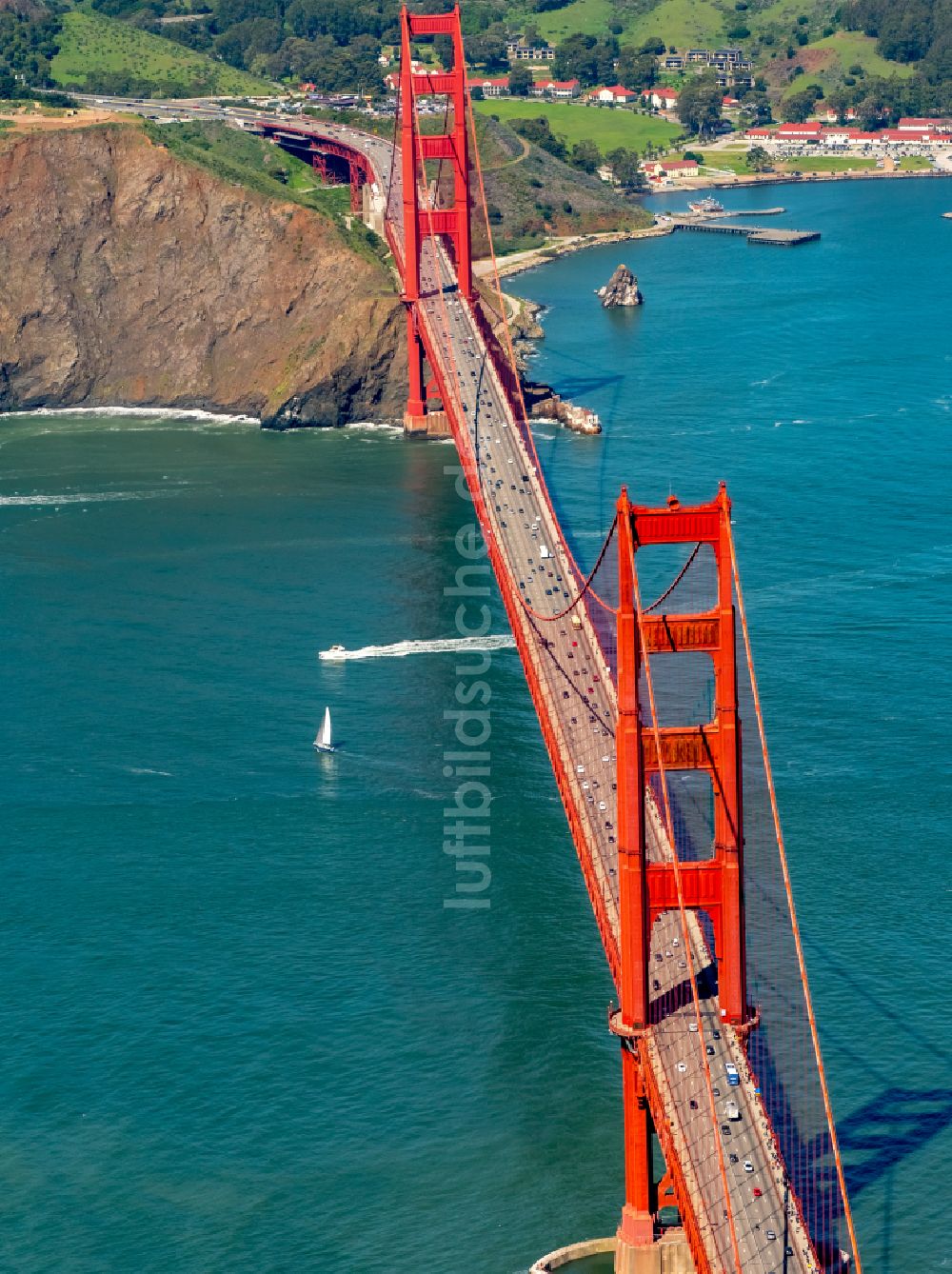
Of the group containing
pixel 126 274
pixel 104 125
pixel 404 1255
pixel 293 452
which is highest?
pixel 104 125

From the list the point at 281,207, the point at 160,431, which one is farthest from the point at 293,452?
the point at 281,207

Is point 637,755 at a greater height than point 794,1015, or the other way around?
point 637,755

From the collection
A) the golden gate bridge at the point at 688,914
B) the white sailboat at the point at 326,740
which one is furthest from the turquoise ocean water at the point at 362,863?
the golden gate bridge at the point at 688,914

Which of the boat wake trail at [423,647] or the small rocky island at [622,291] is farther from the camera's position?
the small rocky island at [622,291]

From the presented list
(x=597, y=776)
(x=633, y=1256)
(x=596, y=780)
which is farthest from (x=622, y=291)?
(x=633, y=1256)

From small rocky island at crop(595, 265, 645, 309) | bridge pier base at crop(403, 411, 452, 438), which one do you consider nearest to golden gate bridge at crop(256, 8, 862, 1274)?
bridge pier base at crop(403, 411, 452, 438)

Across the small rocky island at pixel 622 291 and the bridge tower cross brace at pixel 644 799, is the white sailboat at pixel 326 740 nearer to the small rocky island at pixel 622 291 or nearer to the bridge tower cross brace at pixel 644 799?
the bridge tower cross brace at pixel 644 799

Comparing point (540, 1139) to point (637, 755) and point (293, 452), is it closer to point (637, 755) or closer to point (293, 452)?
point (637, 755)

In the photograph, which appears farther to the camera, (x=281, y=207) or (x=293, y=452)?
(x=281, y=207)

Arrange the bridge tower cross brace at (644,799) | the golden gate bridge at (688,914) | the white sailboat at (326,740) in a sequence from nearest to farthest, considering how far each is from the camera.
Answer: the golden gate bridge at (688,914), the bridge tower cross brace at (644,799), the white sailboat at (326,740)
